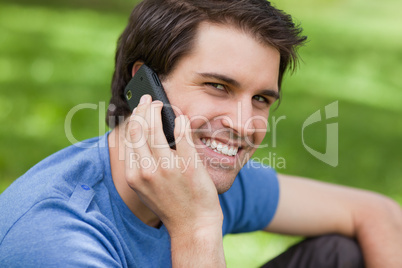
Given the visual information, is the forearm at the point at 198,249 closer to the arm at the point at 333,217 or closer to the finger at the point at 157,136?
the finger at the point at 157,136

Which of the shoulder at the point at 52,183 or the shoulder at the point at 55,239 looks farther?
the shoulder at the point at 52,183

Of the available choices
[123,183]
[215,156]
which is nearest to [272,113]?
[215,156]

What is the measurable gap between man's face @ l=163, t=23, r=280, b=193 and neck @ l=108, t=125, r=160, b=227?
31 cm

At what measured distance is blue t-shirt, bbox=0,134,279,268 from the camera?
1983 mm

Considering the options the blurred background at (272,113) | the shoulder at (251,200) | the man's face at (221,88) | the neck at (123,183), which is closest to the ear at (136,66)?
the man's face at (221,88)

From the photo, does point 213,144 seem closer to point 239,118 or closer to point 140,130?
point 239,118

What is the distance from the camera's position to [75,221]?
207cm

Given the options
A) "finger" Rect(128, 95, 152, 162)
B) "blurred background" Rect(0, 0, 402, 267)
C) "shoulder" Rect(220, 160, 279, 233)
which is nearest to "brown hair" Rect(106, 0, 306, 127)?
"finger" Rect(128, 95, 152, 162)

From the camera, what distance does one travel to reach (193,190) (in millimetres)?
2264

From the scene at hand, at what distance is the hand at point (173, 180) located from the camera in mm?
2238

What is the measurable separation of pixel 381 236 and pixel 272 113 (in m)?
4.01

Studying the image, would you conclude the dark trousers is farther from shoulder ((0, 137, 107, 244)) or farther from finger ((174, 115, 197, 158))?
shoulder ((0, 137, 107, 244))

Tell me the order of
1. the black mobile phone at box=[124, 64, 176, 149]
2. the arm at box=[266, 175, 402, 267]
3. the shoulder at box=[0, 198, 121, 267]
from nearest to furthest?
1. the shoulder at box=[0, 198, 121, 267]
2. the black mobile phone at box=[124, 64, 176, 149]
3. the arm at box=[266, 175, 402, 267]

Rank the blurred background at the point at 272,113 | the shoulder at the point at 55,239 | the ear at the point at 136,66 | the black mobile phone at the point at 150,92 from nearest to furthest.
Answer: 1. the shoulder at the point at 55,239
2. the black mobile phone at the point at 150,92
3. the ear at the point at 136,66
4. the blurred background at the point at 272,113
